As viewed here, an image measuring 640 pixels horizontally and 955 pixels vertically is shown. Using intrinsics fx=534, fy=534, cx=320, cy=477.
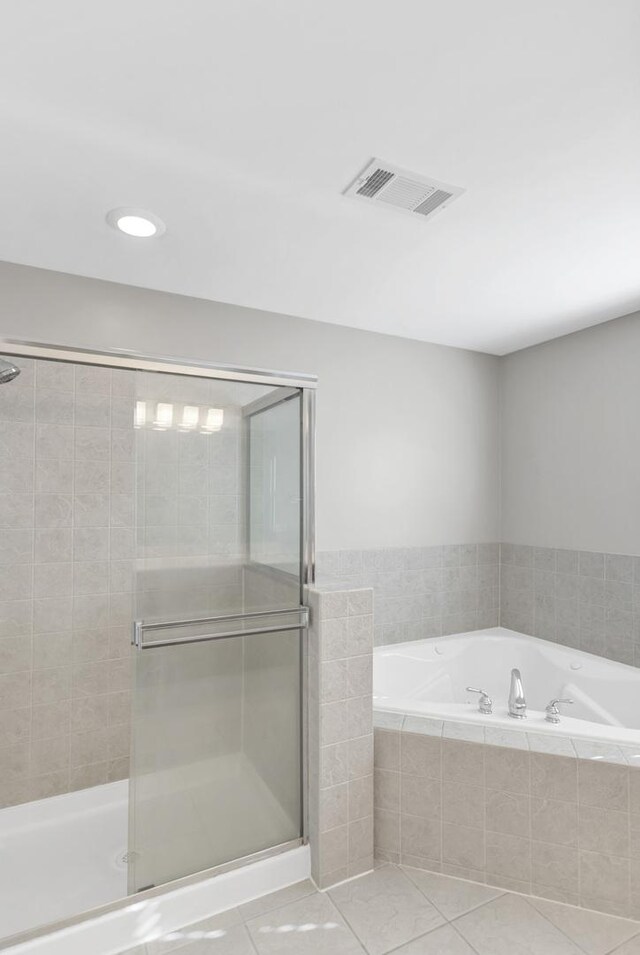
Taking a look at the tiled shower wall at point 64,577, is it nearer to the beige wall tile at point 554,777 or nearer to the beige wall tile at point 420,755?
the beige wall tile at point 420,755

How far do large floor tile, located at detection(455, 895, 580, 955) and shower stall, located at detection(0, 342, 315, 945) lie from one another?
0.67m

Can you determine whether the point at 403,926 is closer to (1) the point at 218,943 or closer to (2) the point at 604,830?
(1) the point at 218,943

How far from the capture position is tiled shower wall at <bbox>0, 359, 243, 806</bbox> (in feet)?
7.97

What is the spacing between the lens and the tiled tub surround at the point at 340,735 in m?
2.00

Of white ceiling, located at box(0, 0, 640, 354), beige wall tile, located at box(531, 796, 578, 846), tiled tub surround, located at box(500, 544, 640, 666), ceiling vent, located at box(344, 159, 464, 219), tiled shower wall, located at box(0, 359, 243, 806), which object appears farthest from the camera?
tiled tub surround, located at box(500, 544, 640, 666)

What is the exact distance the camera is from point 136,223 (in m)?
1.95

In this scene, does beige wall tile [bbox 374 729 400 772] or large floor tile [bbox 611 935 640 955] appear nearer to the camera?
large floor tile [bbox 611 935 640 955]

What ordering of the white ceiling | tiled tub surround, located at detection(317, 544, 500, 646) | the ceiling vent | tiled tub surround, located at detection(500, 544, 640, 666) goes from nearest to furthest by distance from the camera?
the white ceiling < the ceiling vent < tiled tub surround, located at detection(500, 544, 640, 666) < tiled tub surround, located at detection(317, 544, 500, 646)

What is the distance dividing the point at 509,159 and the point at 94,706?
2831mm

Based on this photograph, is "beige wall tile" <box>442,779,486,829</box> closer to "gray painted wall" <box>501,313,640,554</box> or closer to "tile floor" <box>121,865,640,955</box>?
"tile floor" <box>121,865,640,955</box>

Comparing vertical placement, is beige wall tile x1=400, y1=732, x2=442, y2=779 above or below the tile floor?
above

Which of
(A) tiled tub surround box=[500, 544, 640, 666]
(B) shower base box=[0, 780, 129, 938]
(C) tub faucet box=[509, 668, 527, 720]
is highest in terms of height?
(A) tiled tub surround box=[500, 544, 640, 666]

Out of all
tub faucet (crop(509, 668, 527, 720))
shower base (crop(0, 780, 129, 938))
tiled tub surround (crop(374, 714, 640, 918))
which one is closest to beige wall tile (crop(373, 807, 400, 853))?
tiled tub surround (crop(374, 714, 640, 918))

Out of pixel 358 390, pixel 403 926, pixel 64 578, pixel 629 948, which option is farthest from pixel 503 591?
pixel 64 578
